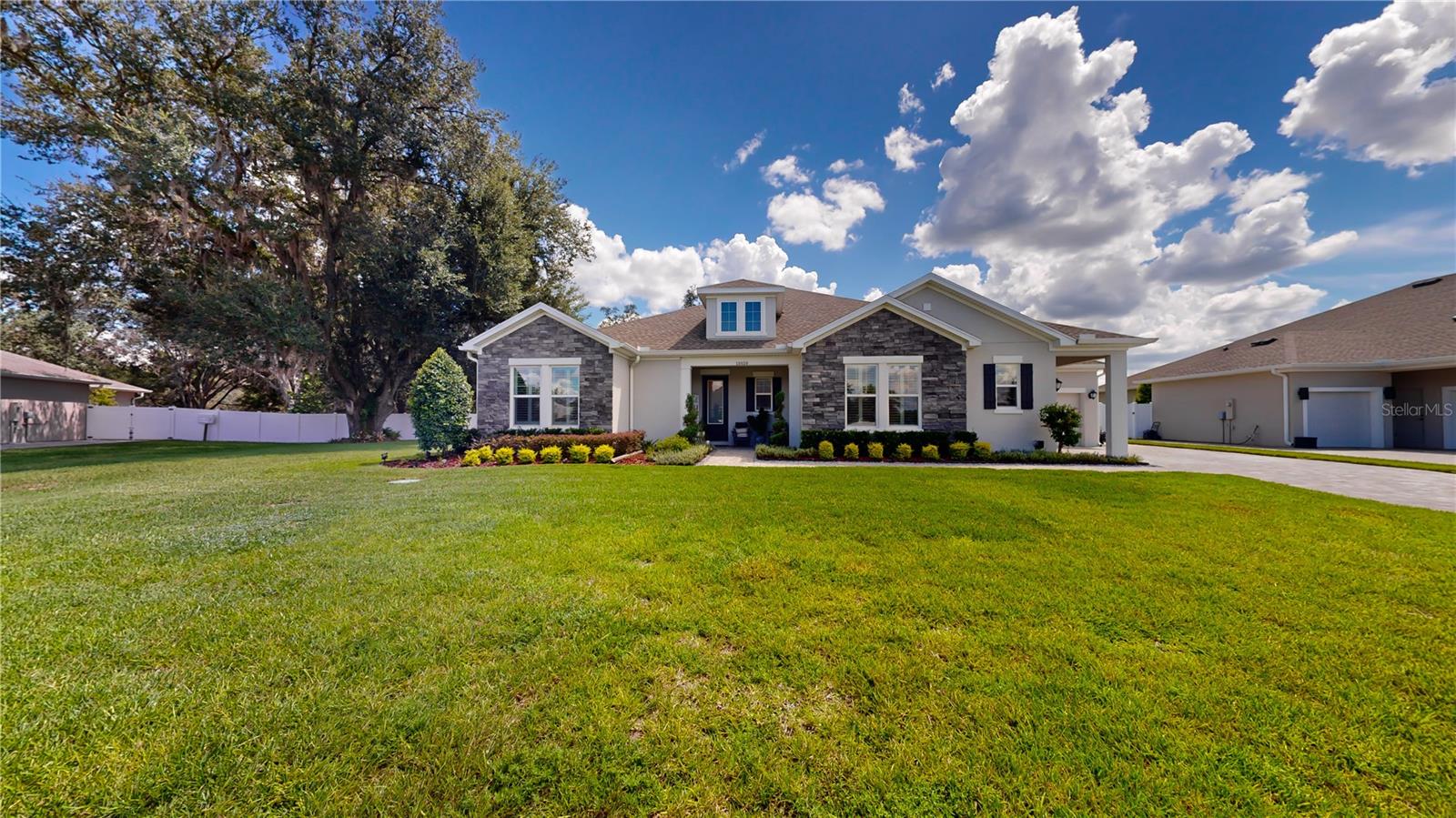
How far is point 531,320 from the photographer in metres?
13.8

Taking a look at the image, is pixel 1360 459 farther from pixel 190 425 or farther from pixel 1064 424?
pixel 190 425

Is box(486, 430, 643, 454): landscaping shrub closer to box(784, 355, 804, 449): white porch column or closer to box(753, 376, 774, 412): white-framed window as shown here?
box(784, 355, 804, 449): white porch column

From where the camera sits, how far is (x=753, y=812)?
180 cm

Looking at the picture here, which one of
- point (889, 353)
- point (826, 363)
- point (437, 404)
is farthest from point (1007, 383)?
point (437, 404)

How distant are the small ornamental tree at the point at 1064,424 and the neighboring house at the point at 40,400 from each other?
36.5m

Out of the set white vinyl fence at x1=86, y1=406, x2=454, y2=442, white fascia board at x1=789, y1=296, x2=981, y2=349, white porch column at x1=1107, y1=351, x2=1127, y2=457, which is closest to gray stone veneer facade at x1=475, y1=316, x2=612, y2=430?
white fascia board at x1=789, y1=296, x2=981, y2=349

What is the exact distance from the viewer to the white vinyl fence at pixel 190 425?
2102cm

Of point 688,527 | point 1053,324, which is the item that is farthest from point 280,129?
point 1053,324

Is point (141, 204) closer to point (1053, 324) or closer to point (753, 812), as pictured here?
point (753, 812)

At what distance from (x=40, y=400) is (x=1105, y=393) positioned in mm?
40583

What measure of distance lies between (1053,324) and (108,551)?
19.8m

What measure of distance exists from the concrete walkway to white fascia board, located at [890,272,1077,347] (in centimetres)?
388

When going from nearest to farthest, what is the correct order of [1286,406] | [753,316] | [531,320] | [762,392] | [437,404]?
[437,404]
[531,320]
[753,316]
[1286,406]
[762,392]

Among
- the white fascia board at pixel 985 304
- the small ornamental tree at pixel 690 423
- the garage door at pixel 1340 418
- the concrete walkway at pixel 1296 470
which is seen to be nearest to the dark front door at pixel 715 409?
the small ornamental tree at pixel 690 423
